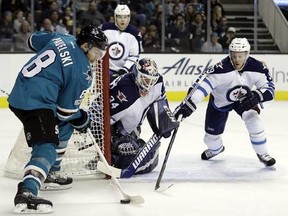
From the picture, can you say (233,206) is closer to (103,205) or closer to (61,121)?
(103,205)

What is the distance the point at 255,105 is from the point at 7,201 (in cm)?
168

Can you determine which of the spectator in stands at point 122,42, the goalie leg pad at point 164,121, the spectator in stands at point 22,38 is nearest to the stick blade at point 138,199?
the goalie leg pad at point 164,121

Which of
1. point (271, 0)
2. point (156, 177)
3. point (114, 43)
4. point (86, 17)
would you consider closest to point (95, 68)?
point (156, 177)

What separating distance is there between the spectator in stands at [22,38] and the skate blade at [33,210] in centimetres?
519

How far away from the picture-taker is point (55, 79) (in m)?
3.80

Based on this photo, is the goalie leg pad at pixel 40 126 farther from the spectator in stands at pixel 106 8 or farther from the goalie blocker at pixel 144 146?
the spectator in stands at pixel 106 8

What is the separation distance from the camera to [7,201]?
4086 mm

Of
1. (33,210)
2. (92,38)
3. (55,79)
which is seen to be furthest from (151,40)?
(33,210)

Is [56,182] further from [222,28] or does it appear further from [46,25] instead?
[222,28]

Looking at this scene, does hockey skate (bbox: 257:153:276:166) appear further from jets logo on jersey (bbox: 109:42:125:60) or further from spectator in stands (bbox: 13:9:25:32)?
spectator in stands (bbox: 13:9:25:32)

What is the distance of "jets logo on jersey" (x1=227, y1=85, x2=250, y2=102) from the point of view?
4984mm

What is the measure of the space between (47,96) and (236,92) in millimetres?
1603

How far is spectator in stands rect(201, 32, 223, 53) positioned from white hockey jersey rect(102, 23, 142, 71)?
2.78 metres

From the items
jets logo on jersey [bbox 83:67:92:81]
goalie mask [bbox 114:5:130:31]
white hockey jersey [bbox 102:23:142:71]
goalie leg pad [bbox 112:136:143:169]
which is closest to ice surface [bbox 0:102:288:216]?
goalie leg pad [bbox 112:136:143:169]
